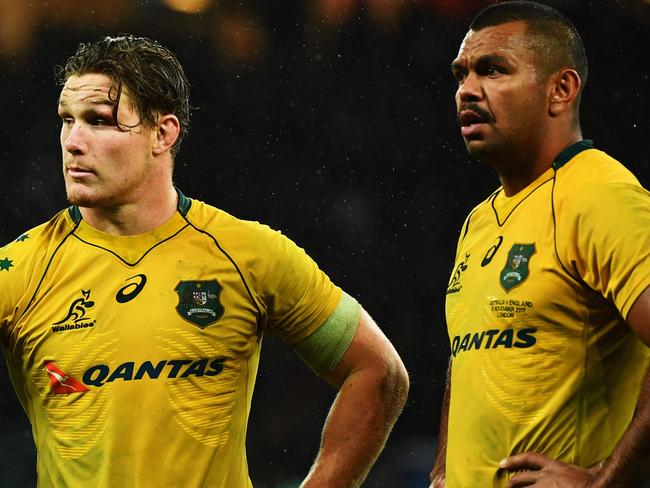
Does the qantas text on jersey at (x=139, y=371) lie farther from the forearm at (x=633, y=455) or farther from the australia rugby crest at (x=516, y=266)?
the forearm at (x=633, y=455)

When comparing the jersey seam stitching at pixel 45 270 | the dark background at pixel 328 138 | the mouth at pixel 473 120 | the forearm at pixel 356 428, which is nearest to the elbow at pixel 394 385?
the forearm at pixel 356 428

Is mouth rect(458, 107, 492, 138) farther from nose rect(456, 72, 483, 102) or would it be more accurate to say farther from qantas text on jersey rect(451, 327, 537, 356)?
qantas text on jersey rect(451, 327, 537, 356)

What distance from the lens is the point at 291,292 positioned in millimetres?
3049

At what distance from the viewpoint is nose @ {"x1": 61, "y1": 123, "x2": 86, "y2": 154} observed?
291cm

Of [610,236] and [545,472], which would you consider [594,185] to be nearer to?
[610,236]

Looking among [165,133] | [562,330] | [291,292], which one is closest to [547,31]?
[562,330]

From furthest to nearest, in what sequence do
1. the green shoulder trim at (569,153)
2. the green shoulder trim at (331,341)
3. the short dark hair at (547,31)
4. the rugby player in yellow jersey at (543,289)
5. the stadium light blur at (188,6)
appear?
the stadium light blur at (188,6), the green shoulder trim at (331,341), the short dark hair at (547,31), the green shoulder trim at (569,153), the rugby player in yellow jersey at (543,289)

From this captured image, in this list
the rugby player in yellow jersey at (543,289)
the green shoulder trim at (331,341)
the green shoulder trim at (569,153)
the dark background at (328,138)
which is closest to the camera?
the rugby player in yellow jersey at (543,289)

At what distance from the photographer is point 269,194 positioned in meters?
6.77

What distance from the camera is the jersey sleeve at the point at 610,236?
239 centimetres

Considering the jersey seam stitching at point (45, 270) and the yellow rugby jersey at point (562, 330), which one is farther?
the jersey seam stitching at point (45, 270)

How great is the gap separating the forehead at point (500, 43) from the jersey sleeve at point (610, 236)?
0.42 metres

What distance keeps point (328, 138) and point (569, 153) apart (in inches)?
165

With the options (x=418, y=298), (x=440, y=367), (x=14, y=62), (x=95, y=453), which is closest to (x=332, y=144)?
(x=418, y=298)
